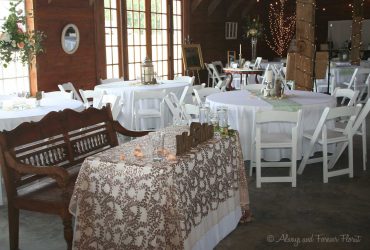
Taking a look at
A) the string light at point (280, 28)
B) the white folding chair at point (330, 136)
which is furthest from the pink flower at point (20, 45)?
the string light at point (280, 28)

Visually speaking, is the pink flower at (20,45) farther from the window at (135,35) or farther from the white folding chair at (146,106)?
the window at (135,35)

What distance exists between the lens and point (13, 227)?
320 centimetres

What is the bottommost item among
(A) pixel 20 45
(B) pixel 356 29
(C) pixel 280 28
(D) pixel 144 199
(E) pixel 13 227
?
(E) pixel 13 227

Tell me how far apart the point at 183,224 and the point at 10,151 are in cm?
127

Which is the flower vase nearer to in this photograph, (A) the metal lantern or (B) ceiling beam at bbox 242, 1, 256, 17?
(B) ceiling beam at bbox 242, 1, 256, 17

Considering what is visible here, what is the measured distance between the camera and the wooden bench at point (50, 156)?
2.94 metres

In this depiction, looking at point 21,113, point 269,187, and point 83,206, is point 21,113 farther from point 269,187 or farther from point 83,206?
point 269,187

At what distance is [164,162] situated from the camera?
8.92 feet

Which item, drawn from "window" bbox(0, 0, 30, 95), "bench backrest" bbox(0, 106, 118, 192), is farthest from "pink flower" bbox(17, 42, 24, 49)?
"window" bbox(0, 0, 30, 95)

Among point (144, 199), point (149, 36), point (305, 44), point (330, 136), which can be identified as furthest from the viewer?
point (149, 36)

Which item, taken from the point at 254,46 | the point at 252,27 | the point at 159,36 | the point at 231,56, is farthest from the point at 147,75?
the point at 254,46

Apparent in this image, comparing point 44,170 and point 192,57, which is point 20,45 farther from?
point 192,57

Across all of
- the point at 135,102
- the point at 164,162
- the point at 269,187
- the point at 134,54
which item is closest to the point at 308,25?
the point at 135,102

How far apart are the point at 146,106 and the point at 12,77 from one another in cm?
226
